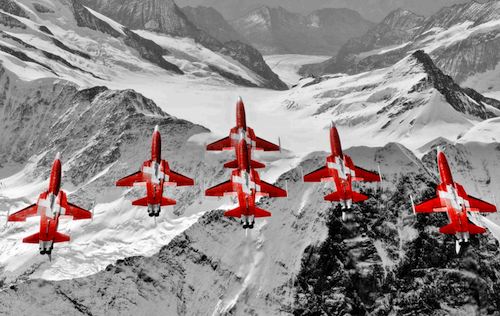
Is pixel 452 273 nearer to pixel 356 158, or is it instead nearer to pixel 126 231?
pixel 356 158

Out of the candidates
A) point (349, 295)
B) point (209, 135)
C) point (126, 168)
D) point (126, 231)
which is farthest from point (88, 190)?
point (349, 295)

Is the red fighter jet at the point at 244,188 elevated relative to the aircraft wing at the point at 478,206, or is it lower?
elevated

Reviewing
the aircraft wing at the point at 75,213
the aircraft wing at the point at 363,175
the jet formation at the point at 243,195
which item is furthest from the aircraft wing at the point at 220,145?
A: the aircraft wing at the point at 75,213

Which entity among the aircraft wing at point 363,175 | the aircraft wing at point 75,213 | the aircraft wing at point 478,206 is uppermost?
the aircraft wing at point 363,175

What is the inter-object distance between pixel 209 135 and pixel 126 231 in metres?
42.1

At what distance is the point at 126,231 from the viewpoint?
152 metres

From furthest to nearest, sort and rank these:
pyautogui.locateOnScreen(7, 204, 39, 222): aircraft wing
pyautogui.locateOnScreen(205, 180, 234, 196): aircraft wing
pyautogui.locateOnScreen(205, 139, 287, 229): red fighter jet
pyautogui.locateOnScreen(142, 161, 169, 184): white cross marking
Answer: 1. pyautogui.locateOnScreen(205, 180, 234, 196): aircraft wing
2. pyautogui.locateOnScreen(142, 161, 169, 184): white cross marking
3. pyautogui.locateOnScreen(7, 204, 39, 222): aircraft wing
4. pyautogui.locateOnScreen(205, 139, 287, 229): red fighter jet

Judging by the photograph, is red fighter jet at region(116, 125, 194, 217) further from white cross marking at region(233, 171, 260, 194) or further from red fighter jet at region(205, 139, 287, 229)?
white cross marking at region(233, 171, 260, 194)

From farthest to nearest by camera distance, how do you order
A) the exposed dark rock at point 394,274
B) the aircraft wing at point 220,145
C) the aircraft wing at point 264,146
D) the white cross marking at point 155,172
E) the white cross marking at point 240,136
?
the exposed dark rock at point 394,274 → the aircraft wing at point 264,146 → the aircraft wing at point 220,145 → the white cross marking at point 240,136 → the white cross marking at point 155,172

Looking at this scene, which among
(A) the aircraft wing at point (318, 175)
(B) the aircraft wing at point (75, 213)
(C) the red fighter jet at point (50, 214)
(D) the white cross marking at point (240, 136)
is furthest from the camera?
(D) the white cross marking at point (240, 136)

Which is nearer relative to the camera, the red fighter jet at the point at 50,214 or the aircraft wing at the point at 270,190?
the red fighter jet at the point at 50,214

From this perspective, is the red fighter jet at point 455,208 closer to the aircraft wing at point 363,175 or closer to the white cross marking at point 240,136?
the aircraft wing at point 363,175

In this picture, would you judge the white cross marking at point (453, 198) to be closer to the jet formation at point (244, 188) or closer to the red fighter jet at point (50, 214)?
the jet formation at point (244, 188)

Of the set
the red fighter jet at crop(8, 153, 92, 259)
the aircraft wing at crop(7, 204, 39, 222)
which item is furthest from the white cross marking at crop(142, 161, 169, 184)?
the aircraft wing at crop(7, 204, 39, 222)
